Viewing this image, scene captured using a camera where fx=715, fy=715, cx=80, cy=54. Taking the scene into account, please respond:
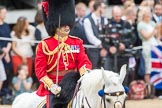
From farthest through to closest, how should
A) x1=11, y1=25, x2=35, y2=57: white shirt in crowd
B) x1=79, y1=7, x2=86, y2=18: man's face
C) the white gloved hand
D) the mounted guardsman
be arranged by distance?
x1=79, y1=7, x2=86, y2=18: man's face, x1=11, y1=25, x2=35, y2=57: white shirt in crowd, the mounted guardsman, the white gloved hand

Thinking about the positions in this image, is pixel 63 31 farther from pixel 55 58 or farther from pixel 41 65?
pixel 41 65

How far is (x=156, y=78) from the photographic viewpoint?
13.7 metres

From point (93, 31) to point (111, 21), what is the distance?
39 cm

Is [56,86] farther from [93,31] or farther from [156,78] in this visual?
[156,78]

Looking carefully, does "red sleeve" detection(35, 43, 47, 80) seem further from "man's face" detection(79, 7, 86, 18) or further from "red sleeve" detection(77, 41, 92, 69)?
"man's face" detection(79, 7, 86, 18)

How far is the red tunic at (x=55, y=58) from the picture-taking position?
7418 millimetres

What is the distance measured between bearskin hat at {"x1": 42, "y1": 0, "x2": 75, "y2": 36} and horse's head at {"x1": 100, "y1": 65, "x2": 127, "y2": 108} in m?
1.33

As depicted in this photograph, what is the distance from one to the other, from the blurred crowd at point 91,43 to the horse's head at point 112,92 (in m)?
6.22

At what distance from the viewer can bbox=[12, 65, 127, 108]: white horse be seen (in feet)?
20.7

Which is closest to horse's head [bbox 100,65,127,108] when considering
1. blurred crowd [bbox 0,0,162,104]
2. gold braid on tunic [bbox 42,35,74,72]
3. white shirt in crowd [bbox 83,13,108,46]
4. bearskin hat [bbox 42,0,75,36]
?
gold braid on tunic [bbox 42,35,74,72]

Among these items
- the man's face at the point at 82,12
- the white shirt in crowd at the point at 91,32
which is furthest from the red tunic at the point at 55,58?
the man's face at the point at 82,12

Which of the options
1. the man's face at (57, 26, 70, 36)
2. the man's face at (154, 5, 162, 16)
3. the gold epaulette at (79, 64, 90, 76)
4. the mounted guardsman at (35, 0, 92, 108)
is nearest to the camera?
the gold epaulette at (79, 64, 90, 76)

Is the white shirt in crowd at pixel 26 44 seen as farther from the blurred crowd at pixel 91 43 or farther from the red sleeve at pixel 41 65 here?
the red sleeve at pixel 41 65

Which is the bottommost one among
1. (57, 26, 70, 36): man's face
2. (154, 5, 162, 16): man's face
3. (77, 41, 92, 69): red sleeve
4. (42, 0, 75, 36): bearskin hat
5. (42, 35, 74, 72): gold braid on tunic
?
(77, 41, 92, 69): red sleeve
